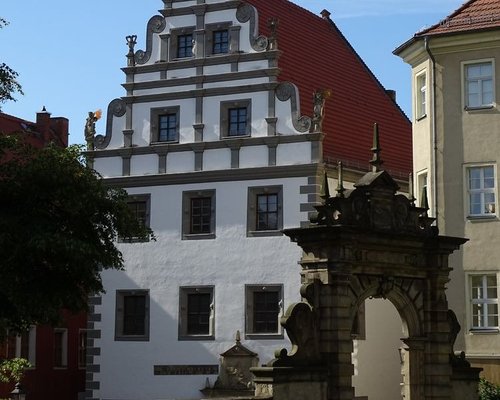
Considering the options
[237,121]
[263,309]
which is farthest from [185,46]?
[263,309]

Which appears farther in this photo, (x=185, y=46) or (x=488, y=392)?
(x=185, y=46)

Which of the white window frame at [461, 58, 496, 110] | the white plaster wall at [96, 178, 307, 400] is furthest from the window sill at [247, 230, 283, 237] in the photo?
the white window frame at [461, 58, 496, 110]

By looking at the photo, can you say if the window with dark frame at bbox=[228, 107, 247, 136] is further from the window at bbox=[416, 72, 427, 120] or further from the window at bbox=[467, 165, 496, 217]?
the window at bbox=[467, 165, 496, 217]

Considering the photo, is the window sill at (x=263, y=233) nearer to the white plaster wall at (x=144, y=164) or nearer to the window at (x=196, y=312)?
the window at (x=196, y=312)

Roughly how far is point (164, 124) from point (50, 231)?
15212 millimetres

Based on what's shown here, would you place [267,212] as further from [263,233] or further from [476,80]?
[476,80]

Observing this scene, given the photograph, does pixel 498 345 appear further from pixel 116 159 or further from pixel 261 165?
pixel 116 159

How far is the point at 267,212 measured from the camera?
116 feet

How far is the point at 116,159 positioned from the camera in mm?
37969

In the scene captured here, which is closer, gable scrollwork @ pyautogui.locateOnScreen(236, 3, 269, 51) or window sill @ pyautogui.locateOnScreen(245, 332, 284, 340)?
window sill @ pyautogui.locateOnScreen(245, 332, 284, 340)

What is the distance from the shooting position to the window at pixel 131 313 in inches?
Answer: 1455

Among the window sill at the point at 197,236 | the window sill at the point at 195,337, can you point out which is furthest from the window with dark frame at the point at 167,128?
the window sill at the point at 195,337

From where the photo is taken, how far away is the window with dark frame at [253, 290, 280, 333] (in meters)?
35.0

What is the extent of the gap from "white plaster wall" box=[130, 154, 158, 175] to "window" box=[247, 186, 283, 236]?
11.7ft
